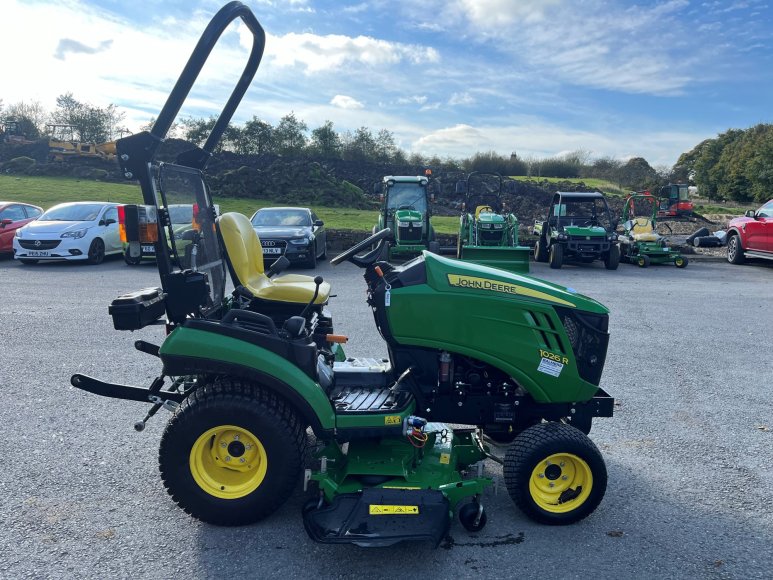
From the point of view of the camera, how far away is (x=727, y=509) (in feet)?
10.6

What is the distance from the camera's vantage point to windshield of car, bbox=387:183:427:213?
15.2 metres

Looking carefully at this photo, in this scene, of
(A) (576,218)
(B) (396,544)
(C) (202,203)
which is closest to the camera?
(B) (396,544)

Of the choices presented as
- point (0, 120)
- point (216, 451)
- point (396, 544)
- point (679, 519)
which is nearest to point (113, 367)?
point (216, 451)

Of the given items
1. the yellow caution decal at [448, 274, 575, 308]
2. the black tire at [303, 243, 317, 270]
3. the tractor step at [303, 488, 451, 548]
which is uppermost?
the yellow caution decal at [448, 274, 575, 308]

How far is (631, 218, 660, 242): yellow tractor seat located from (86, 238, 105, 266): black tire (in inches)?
513

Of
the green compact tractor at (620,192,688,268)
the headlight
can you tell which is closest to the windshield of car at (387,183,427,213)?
the green compact tractor at (620,192,688,268)

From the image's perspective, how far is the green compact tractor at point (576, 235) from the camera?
46.2 ft

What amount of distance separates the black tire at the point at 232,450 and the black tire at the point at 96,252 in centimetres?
1111

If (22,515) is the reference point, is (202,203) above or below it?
above

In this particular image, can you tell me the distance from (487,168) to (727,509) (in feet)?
127

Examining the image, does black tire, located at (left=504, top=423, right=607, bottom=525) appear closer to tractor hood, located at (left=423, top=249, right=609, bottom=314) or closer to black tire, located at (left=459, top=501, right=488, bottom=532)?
black tire, located at (left=459, top=501, right=488, bottom=532)

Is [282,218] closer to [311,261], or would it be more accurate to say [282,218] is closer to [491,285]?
[311,261]

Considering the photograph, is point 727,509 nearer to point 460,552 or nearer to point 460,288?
point 460,552

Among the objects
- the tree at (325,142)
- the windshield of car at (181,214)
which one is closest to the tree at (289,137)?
the tree at (325,142)
